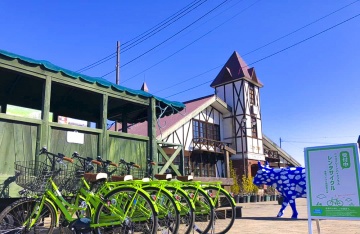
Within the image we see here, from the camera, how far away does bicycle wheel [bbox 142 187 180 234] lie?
5074 mm

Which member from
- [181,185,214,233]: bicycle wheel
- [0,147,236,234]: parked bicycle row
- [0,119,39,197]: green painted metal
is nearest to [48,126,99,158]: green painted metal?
[0,119,39,197]: green painted metal

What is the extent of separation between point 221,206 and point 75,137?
3.29 metres

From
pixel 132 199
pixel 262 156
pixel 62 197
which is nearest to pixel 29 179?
pixel 62 197

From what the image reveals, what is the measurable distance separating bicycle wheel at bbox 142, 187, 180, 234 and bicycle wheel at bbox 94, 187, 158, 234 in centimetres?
26

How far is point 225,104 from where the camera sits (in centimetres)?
2758

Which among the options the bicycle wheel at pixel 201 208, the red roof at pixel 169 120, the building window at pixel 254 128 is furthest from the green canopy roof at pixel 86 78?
the building window at pixel 254 128

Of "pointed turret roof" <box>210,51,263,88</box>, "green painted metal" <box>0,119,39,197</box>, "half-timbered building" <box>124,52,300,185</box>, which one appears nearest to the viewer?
"green painted metal" <box>0,119,39,197</box>

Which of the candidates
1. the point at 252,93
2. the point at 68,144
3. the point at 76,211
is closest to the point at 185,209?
the point at 76,211

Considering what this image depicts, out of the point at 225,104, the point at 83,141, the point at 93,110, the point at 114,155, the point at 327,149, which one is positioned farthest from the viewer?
the point at 225,104

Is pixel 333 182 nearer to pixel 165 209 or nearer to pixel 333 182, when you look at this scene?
pixel 333 182

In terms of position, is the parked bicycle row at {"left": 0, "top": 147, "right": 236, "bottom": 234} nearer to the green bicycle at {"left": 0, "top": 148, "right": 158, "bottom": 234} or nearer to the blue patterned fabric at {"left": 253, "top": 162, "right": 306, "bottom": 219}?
the green bicycle at {"left": 0, "top": 148, "right": 158, "bottom": 234}

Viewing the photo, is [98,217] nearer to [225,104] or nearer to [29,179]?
[29,179]

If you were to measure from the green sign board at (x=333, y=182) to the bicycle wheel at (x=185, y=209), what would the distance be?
180cm

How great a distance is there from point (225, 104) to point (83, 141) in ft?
69.3
